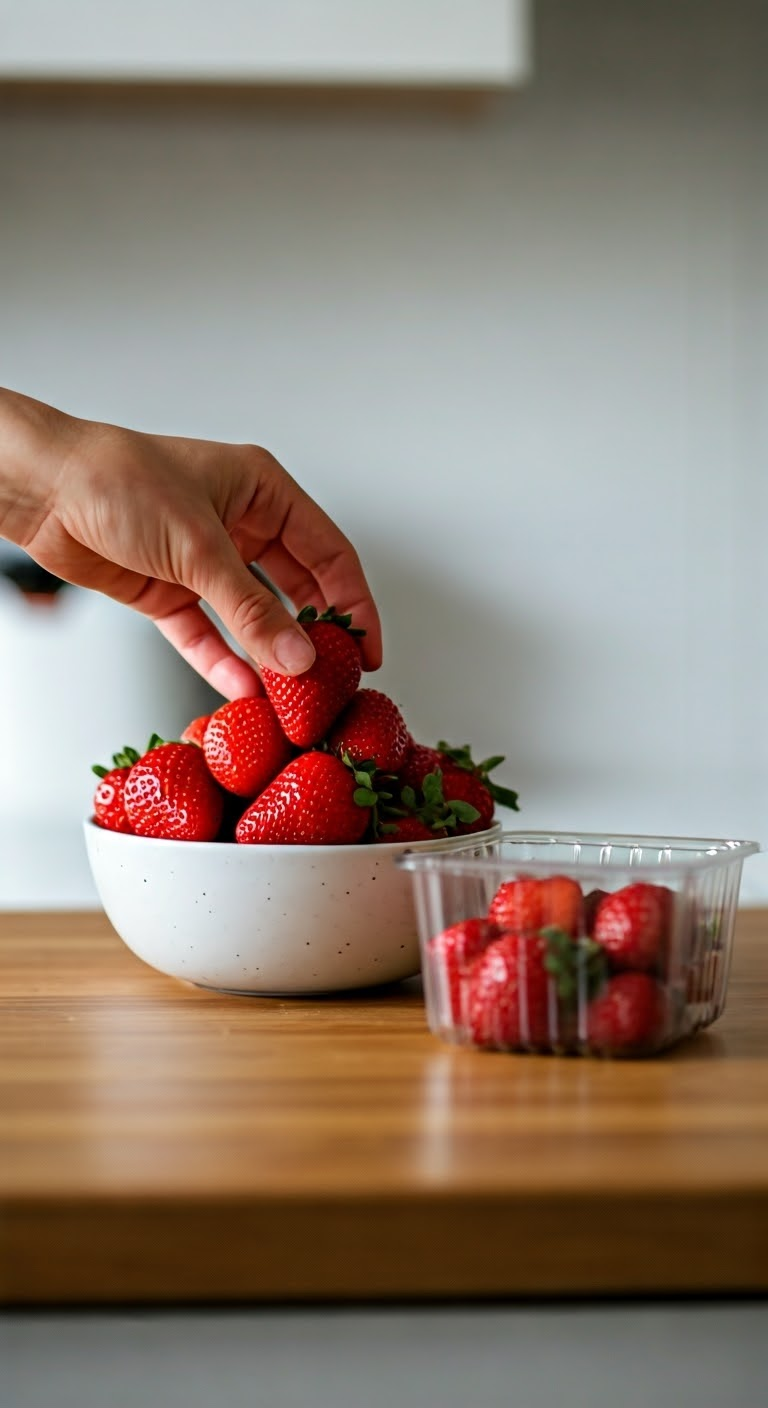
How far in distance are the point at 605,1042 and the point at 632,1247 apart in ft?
0.58

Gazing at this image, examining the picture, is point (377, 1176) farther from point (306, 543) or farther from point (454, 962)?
point (306, 543)

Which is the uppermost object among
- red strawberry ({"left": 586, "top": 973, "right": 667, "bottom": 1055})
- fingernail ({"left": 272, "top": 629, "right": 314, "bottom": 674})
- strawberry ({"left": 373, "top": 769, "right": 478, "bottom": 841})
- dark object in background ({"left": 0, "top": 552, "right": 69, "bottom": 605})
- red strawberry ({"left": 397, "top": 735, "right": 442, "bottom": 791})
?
dark object in background ({"left": 0, "top": 552, "right": 69, "bottom": 605})

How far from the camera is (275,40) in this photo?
152cm

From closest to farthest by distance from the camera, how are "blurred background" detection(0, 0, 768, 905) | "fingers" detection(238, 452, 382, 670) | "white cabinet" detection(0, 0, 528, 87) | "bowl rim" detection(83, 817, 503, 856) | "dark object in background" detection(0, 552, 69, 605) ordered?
"bowl rim" detection(83, 817, 503, 856), "fingers" detection(238, 452, 382, 670), "white cabinet" detection(0, 0, 528, 87), "dark object in background" detection(0, 552, 69, 605), "blurred background" detection(0, 0, 768, 905)

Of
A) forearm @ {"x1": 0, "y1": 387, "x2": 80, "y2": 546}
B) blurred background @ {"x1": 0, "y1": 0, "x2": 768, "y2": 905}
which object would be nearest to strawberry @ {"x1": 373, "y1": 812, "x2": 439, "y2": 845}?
forearm @ {"x1": 0, "y1": 387, "x2": 80, "y2": 546}

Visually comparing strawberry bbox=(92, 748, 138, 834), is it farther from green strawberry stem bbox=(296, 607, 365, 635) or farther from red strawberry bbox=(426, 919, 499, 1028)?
red strawberry bbox=(426, 919, 499, 1028)

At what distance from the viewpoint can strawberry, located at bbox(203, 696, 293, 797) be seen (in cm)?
85

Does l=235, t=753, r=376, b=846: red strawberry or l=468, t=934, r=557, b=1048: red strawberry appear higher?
l=235, t=753, r=376, b=846: red strawberry

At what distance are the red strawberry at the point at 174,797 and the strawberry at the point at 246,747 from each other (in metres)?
0.01

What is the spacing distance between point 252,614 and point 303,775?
0.39ft

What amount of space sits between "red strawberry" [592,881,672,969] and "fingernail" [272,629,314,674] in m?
0.26

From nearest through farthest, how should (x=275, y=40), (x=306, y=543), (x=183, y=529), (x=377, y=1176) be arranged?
(x=377, y=1176)
(x=183, y=529)
(x=306, y=543)
(x=275, y=40)

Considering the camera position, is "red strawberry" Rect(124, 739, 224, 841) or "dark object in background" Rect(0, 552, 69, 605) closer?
"red strawberry" Rect(124, 739, 224, 841)

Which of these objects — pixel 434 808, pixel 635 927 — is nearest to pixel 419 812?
pixel 434 808
